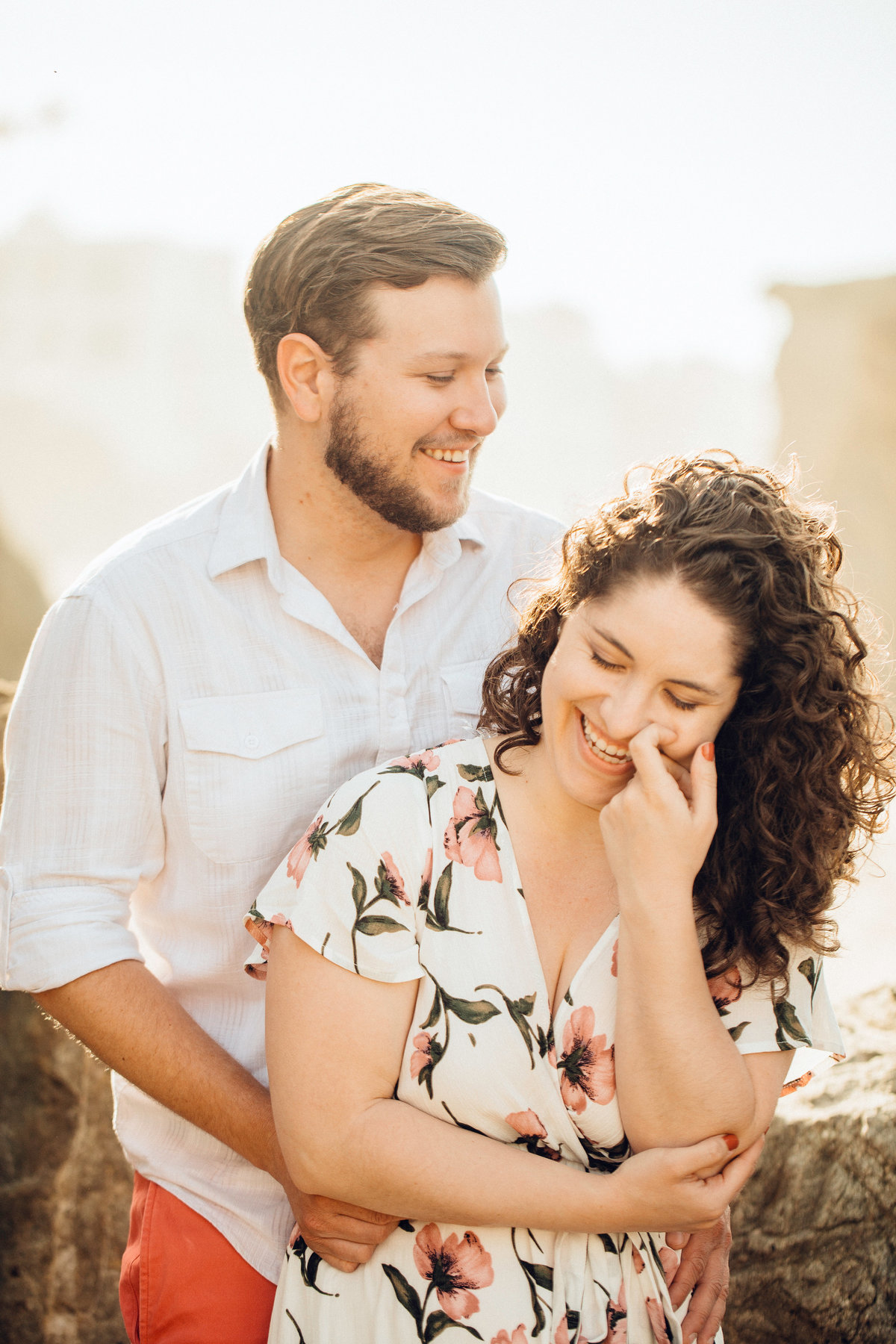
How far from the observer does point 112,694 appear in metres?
1.78

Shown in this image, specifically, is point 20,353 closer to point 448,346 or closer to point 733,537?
point 448,346

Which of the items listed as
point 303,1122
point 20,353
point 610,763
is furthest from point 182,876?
point 20,353

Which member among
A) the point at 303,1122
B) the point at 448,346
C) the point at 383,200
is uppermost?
the point at 383,200

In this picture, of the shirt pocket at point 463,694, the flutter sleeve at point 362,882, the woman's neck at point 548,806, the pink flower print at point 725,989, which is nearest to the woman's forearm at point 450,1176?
the flutter sleeve at point 362,882

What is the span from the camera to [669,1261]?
1.59 m

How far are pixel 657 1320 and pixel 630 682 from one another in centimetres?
94

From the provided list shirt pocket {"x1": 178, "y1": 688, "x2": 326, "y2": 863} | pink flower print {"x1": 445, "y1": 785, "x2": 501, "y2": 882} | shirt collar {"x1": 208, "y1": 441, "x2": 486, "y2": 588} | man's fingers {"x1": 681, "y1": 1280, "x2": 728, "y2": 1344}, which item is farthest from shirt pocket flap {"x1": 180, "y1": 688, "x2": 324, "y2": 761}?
man's fingers {"x1": 681, "y1": 1280, "x2": 728, "y2": 1344}

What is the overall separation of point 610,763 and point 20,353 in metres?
12.6

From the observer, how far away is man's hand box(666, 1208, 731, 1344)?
1574 millimetres

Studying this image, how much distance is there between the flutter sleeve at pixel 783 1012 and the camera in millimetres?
1477

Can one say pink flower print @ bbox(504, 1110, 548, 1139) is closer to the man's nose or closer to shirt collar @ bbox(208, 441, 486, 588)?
shirt collar @ bbox(208, 441, 486, 588)

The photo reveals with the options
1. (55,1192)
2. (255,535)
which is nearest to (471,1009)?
(255,535)

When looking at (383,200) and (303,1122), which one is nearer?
(303,1122)

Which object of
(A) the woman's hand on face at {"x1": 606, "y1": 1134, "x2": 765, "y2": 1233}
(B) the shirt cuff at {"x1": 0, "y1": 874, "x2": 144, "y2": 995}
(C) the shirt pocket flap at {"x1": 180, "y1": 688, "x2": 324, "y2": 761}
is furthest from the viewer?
(C) the shirt pocket flap at {"x1": 180, "y1": 688, "x2": 324, "y2": 761}
